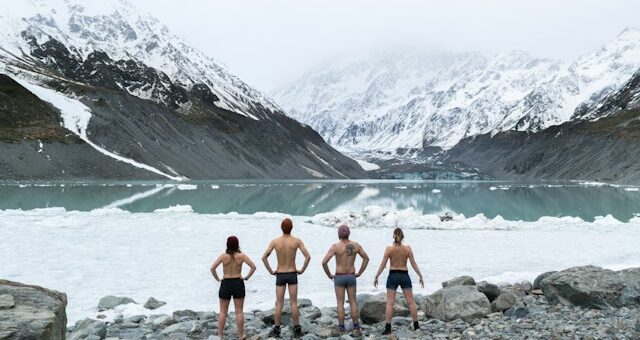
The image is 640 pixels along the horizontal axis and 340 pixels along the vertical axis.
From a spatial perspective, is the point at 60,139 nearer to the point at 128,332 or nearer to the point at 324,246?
the point at 324,246

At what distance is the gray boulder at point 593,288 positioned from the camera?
13891 mm

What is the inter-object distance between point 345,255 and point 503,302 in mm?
4708

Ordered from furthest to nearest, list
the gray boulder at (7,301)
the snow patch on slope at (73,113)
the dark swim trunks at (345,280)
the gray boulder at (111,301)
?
the snow patch on slope at (73,113) → the gray boulder at (111,301) → the dark swim trunks at (345,280) → the gray boulder at (7,301)

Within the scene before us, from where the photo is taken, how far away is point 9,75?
5595 inches

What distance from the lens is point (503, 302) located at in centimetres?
1373

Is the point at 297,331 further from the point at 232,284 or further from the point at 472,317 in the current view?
the point at 472,317

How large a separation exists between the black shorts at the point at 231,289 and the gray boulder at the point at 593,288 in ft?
28.1

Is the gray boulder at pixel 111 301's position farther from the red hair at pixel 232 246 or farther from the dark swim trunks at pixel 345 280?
the dark swim trunks at pixel 345 280

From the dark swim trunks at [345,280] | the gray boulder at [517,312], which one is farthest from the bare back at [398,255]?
the gray boulder at [517,312]

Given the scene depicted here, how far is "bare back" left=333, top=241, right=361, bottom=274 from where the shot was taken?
38.7 feet

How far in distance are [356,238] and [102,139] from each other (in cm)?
11611

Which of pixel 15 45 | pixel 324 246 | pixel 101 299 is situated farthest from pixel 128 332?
pixel 15 45

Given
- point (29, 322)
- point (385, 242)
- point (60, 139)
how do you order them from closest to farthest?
point (29, 322)
point (385, 242)
point (60, 139)

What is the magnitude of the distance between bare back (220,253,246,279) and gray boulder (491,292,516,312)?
6630 millimetres
